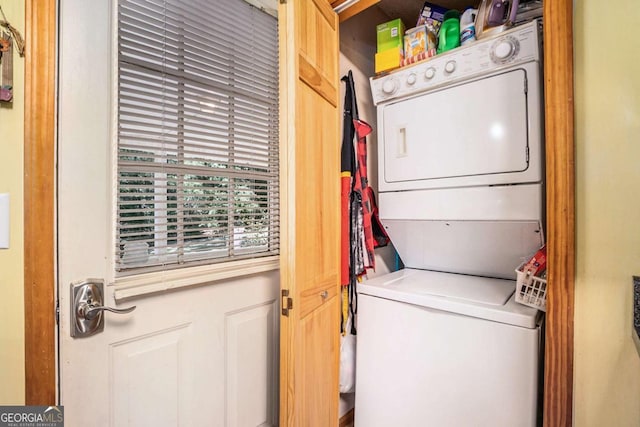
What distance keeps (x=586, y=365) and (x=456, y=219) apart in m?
0.70

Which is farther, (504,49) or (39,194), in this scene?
(504,49)

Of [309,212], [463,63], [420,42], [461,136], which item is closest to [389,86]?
[420,42]

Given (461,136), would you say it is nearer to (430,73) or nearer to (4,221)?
(430,73)

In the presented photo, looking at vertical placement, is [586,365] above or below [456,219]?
below

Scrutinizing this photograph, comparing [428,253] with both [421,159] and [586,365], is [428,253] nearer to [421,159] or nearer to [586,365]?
[421,159]

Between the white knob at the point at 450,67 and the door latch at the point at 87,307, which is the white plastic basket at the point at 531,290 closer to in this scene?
the white knob at the point at 450,67

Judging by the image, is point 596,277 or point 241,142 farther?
point 241,142

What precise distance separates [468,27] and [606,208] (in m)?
1.07

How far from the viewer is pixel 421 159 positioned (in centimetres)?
150

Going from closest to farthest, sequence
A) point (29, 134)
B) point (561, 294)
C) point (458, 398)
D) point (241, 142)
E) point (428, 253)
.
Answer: point (29, 134) < point (561, 294) < point (458, 398) < point (241, 142) < point (428, 253)

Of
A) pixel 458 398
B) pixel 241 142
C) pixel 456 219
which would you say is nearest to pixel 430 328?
pixel 458 398

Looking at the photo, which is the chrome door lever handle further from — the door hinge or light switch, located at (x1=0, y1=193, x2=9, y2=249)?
the door hinge

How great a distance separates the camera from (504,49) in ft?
4.01

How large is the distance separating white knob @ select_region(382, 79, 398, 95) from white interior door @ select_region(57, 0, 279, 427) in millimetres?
1258
